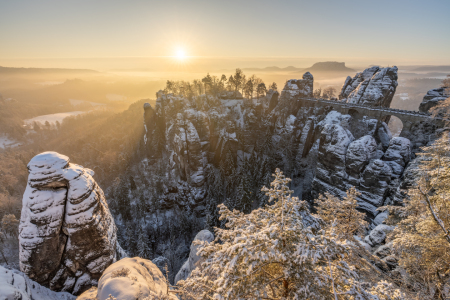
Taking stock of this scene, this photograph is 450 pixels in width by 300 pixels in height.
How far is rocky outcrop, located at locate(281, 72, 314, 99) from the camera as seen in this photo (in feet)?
169

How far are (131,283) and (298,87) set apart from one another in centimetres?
5626

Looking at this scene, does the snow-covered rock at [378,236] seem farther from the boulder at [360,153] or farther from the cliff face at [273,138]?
the boulder at [360,153]

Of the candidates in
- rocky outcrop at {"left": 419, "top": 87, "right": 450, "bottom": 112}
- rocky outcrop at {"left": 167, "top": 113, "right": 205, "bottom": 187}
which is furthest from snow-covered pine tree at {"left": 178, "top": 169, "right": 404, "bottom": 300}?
rocky outcrop at {"left": 419, "top": 87, "right": 450, "bottom": 112}

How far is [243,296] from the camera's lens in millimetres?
5488

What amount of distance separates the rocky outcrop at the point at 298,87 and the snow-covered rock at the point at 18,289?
56.2 metres

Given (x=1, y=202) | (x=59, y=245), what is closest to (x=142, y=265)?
(x=59, y=245)

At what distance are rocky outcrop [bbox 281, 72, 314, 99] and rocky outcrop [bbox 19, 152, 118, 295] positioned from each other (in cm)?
5178

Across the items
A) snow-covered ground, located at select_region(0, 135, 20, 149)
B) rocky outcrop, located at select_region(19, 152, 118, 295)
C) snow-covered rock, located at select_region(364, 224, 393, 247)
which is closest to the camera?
rocky outcrop, located at select_region(19, 152, 118, 295)

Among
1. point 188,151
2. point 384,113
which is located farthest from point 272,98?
point 188,151

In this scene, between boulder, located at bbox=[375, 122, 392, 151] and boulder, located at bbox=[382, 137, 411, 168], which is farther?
boulder, located at bbox=[375, 122, 392, 151]

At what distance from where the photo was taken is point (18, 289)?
8.34m

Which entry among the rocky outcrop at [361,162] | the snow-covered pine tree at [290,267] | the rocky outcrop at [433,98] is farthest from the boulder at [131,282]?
the rocky outcrop at [433,98]

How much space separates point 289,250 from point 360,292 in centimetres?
219

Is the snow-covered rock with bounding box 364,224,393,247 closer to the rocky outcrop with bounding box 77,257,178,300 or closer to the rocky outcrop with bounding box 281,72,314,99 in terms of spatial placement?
the rocky outcrop with bounding box 77,257,178,300
